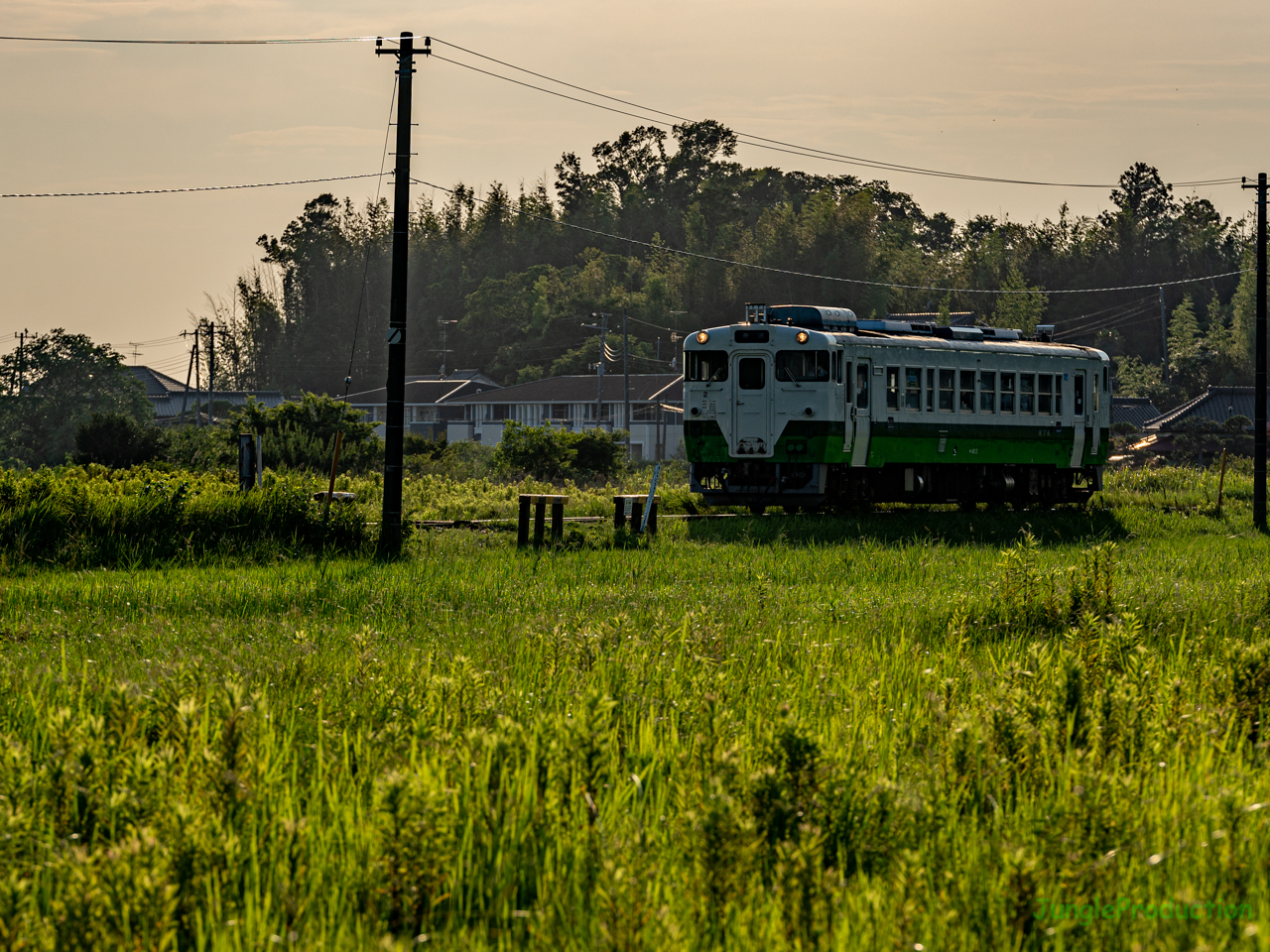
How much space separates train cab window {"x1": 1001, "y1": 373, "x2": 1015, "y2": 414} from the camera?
25.3m

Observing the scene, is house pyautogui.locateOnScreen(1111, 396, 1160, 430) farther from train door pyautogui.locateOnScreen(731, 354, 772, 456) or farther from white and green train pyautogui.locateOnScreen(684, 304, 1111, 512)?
train door pyautogui.locateOnScreen(731, 354, 772, 456)

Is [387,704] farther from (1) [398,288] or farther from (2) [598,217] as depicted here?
(2) [598,217]

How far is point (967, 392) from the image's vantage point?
80.4 feet

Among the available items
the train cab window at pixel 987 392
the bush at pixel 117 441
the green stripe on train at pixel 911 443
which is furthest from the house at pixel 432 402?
the train cab window at pixel 987 392

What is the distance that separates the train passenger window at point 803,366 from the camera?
72.7 ft

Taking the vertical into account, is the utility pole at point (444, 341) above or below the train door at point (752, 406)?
above

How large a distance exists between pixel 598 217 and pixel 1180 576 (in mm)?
101405

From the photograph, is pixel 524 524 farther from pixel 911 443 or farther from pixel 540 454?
pixel 540 454

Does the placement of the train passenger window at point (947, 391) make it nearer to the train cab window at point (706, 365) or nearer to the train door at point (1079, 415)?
the train cab window at point (706, 365)

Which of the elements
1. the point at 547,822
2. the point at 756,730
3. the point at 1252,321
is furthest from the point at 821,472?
the point at 1252,321

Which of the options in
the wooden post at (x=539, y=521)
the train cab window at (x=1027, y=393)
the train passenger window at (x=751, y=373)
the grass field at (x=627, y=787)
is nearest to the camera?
the grass field at (x=627, y=787)

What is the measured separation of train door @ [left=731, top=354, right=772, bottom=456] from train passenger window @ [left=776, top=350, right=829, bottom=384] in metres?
0.24

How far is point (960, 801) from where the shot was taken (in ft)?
17.0

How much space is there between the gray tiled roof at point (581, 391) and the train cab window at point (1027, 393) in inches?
1952
